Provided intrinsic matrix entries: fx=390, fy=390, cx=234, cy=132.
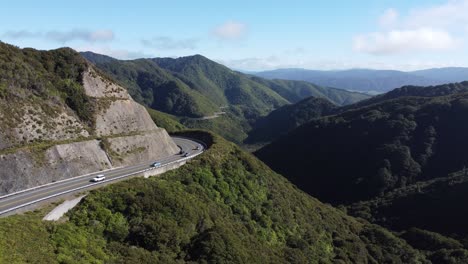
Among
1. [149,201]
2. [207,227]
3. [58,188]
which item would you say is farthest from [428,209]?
[58,188]

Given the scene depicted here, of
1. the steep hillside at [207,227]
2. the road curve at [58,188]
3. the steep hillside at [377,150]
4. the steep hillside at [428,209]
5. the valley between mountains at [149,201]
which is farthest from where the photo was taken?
the steep hillside at [377,150]

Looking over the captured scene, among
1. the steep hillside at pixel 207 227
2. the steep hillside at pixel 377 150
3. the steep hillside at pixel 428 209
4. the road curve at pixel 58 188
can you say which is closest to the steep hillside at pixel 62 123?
the road curve at pixel 58 188

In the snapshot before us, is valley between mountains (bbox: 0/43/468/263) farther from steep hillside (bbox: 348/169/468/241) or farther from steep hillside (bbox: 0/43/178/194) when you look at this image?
steep hillside (bbox: 348/169/468/241)

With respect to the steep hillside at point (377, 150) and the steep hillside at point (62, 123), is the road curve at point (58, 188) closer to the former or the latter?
the steep hillside at point (62, 123)

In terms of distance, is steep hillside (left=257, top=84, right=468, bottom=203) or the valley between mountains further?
steep hillside (left=257, top=84, right=468, bottom=203)

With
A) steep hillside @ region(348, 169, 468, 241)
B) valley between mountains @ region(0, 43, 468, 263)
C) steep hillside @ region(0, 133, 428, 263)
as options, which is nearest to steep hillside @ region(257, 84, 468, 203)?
steep hillside @ region(348, 169, 468, 241)

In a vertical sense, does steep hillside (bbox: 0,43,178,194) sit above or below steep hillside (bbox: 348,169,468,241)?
above

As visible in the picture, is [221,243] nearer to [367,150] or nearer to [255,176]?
[255,176]
